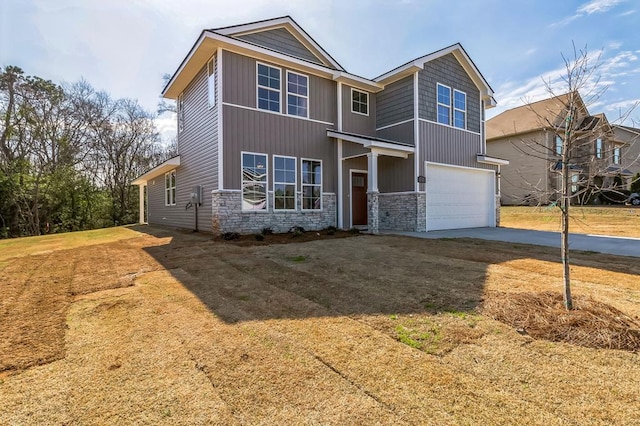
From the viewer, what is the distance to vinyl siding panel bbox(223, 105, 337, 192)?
1036cm

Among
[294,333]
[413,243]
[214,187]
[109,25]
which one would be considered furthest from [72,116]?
[294,333]

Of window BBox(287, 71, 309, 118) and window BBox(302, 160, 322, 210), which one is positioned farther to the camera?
window BBox(302, 160, 322, 210)

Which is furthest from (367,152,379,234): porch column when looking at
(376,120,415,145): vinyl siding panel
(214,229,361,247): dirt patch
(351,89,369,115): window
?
(351,89,369,115): window

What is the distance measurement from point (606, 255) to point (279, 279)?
7.19m

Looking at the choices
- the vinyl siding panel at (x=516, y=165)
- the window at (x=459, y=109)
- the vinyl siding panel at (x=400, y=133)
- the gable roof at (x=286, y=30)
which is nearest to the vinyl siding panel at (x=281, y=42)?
the gable roof at (x=286, y=30)

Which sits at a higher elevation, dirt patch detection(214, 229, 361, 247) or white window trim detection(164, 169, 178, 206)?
white window trim detection(164, 169, 178, 206)

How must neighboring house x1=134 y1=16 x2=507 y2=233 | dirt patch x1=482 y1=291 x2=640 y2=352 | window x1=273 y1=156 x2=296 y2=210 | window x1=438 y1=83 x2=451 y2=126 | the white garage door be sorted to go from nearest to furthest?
dirt patch x1=482 y1=291 x2=640 y2=352 → neighboring house x1=134 y1=16 x2=507 y2=233 → window x1=273 y1=156 x2=296 y2=210 → the white garage door → window x1=438 y1=83 x2=451 y2=126

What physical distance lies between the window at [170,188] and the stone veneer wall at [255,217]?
5572 mm

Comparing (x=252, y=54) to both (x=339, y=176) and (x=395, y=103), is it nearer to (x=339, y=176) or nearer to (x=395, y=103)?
(x=339, y=176)

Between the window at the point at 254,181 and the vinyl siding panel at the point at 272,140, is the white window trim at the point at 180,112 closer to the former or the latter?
the vinyl siding panel at the point at 272,140

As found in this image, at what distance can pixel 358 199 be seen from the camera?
44.4 feet

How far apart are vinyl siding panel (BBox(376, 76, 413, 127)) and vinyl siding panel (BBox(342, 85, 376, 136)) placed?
0.71 ft

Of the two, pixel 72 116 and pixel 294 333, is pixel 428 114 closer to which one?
pixel 294 333

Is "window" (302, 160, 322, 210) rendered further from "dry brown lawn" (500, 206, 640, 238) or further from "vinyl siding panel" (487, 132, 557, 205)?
"vinyl siding panel" (487, 132, 557, 205)
